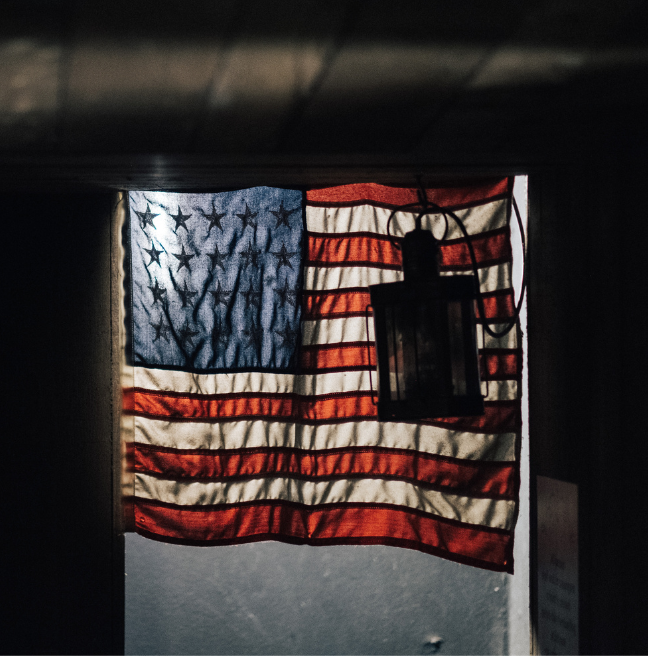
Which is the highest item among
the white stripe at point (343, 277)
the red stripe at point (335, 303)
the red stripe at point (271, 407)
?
the white stripe at point (343, 277)

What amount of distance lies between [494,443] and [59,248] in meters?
1.90

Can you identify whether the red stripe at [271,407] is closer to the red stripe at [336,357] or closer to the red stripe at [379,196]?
the red stripe at [336,357]

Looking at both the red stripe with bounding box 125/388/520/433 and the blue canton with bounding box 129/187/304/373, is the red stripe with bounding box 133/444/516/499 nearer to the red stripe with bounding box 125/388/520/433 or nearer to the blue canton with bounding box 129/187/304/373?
the red stripe with bounding box 125/388/520/433

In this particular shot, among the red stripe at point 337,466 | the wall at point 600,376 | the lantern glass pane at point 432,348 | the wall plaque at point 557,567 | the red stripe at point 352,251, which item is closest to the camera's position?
the lantern glass pane at point 432,348

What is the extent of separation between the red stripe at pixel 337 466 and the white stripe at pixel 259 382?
0.24 meters

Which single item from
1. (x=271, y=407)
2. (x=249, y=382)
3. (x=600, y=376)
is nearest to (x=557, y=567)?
(x=600, y=376)

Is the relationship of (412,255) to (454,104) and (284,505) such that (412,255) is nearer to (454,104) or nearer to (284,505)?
(454,104)

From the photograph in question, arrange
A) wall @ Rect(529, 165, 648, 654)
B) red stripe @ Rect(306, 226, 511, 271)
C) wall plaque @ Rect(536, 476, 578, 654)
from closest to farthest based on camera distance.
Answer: wall @ Rect(529, 165, 648, 654) → wall plaque @ Rect(536, 476, 578, 654) → red stripe @ Rect(306, 226, 511, 271)

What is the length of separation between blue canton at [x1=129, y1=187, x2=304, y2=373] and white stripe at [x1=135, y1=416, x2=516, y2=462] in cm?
24

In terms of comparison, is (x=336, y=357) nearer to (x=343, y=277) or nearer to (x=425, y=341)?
(x=343, y=277)

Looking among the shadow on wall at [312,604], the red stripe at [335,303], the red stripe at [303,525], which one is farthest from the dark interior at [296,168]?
the red stripe at [335,303]

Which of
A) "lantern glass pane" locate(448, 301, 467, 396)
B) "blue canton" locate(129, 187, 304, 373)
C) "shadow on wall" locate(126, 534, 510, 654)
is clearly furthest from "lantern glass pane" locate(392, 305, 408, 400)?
"shadow on wall" locate(126, 534, 510, 654)

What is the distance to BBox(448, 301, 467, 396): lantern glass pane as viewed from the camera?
1727mm

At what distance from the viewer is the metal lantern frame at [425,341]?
1.69 m
